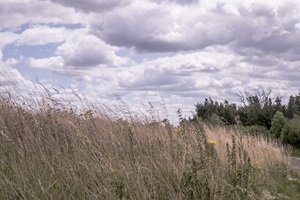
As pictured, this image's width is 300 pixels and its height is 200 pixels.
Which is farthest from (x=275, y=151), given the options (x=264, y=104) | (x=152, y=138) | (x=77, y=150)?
(x=264, y=104)

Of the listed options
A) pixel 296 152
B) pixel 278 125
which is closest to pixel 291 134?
pixel 296 152

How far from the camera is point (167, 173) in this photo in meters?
6.64

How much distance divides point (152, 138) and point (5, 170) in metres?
3.58

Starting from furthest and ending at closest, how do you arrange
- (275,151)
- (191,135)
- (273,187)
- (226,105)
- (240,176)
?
(226,105), (275,151), (273,187), (191,135), (240,176)

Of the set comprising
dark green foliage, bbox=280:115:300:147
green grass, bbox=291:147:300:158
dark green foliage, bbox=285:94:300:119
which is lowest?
green grass, bbox=291:147:300:158

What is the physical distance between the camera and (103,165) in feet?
20.6

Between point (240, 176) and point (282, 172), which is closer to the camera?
point (240, 176)

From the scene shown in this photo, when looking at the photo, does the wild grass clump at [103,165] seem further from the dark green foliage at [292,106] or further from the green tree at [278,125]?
the dark green foliage at [292,106]

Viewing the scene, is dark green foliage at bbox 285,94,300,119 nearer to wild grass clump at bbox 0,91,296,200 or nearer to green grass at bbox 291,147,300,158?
green grass at bbox 291,147,300,158

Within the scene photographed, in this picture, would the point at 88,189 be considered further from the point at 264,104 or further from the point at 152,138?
the point at 264,104

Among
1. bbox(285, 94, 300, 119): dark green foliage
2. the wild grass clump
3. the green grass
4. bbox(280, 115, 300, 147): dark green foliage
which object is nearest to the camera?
the wild grass clump

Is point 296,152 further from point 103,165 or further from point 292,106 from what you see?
point 103,165

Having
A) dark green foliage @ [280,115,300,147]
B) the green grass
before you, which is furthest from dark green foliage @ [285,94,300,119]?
the green grass

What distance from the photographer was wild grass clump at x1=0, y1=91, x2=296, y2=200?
564 centimetres
